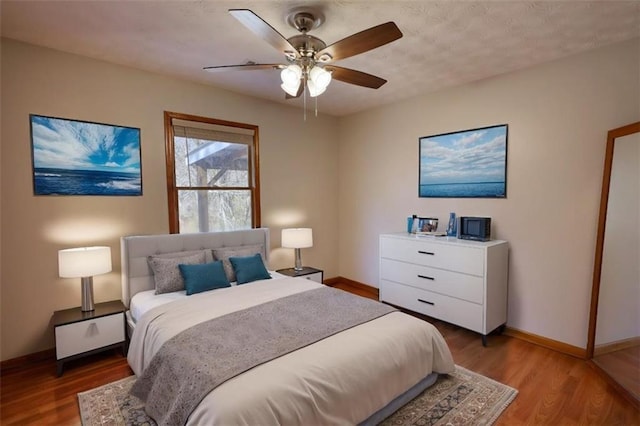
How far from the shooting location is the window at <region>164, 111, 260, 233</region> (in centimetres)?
334

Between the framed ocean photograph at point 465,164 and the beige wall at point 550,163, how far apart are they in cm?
8

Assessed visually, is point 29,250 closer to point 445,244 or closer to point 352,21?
point 352,21

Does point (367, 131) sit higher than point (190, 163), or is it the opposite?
point (367, 131)

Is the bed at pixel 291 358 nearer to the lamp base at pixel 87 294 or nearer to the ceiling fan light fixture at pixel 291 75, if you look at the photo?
the lamp base at pixel 87 294

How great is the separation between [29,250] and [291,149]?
2.93 metres

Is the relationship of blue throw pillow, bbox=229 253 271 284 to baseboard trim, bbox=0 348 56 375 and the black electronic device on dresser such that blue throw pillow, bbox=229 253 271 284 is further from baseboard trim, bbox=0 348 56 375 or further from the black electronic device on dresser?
the black electronic device on dresser

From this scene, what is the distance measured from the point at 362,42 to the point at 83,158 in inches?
104

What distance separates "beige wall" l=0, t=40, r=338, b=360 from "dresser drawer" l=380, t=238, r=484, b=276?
7.65 ft

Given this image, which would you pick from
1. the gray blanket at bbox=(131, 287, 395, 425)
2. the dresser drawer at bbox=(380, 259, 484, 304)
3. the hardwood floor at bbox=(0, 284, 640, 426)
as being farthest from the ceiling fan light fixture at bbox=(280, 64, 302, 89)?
the hardwood floor at bbox=(0, 284, 640, 426)

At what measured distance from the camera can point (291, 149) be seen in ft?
14.1

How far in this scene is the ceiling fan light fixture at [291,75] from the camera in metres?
1.92

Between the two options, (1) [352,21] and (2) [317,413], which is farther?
(1) [352,21]

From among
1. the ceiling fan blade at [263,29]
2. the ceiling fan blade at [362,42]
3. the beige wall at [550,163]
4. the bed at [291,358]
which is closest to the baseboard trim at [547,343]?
the beige wall at [550,163]

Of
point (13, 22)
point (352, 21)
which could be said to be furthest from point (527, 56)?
point (13, 22)
